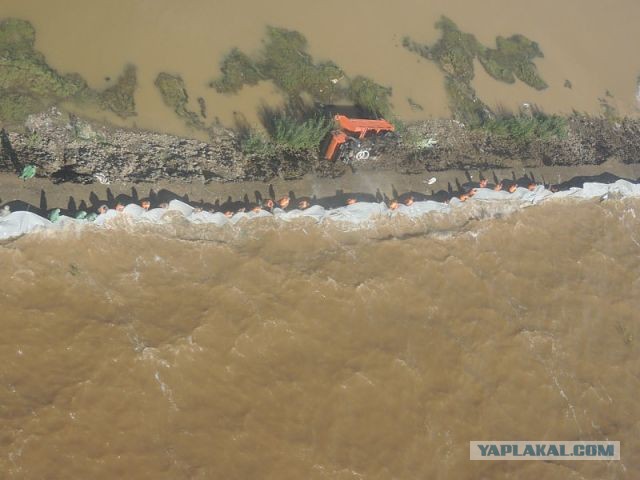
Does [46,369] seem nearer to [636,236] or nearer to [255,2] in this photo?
[255,2]

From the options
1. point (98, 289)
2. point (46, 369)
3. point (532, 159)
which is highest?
point (532, 159)

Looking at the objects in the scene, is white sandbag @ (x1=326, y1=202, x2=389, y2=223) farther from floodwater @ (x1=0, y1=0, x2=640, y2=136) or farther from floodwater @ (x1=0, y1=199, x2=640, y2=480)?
floodwater @ (x1=0, y1=0, x2=640, y2=136)

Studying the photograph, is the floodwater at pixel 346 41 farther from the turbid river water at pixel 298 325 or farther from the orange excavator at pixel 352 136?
the orange excavator at pixel 352 136

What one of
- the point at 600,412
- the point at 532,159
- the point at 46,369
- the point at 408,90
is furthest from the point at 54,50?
the point at 600,412

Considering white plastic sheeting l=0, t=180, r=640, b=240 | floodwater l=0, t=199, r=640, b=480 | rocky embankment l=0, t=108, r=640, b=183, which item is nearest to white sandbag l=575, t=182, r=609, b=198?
white plastic sheeting l=0, t=180, r=640, b=240

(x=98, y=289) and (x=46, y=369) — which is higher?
(x=98, y=289)

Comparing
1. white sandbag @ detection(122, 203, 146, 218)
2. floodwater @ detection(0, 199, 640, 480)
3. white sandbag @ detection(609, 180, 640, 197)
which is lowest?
floodwater @ detection(0, 199, 640, 480)

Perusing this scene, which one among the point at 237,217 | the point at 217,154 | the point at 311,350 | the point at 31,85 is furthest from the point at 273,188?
the point at 31,85
